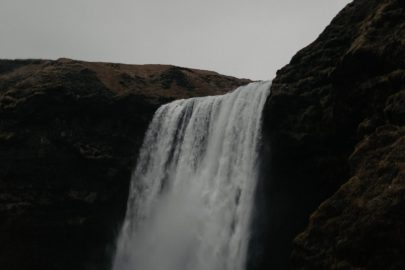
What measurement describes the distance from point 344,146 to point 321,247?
8.26 metres

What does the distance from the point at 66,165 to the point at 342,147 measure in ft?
79.1

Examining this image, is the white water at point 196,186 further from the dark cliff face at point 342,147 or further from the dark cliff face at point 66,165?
the dark cliff face at point 342,147

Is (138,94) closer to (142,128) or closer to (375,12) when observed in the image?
(142,128)

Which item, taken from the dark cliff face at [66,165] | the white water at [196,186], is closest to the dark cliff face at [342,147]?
the white water at [196,186]

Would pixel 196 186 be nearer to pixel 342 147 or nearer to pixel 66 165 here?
pixel 66 165

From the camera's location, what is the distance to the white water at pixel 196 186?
34.9 m

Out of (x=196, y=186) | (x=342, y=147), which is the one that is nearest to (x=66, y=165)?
(x=196, y=186)

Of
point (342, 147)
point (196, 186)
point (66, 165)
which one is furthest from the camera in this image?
point (66, 165)

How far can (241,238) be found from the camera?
33219 mm

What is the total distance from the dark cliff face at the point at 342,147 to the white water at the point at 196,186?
184cm

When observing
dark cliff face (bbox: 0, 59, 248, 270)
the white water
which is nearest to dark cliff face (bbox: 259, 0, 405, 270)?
the white water

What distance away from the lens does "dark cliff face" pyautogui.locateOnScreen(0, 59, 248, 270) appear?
144 feet

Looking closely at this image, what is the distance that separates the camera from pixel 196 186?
129 feet

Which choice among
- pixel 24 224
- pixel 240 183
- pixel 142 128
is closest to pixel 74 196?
pixel 24 224
